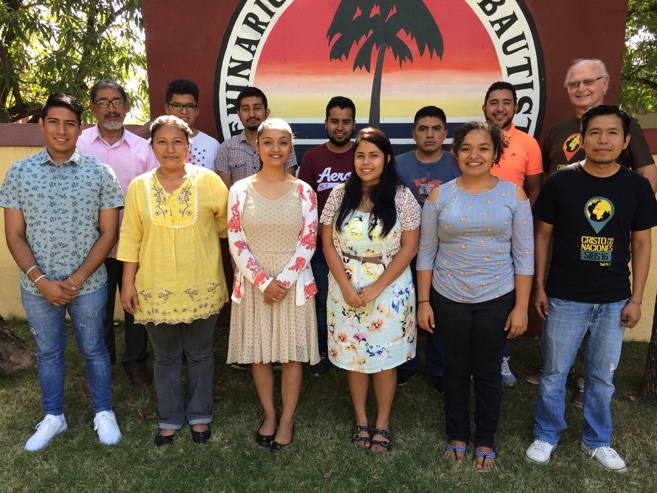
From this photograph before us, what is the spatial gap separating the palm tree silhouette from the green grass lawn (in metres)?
2.77

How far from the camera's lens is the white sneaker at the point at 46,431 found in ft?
9.87

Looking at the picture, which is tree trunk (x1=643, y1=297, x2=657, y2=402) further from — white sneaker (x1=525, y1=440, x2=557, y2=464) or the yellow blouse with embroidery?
the yellow blouse with embroidery

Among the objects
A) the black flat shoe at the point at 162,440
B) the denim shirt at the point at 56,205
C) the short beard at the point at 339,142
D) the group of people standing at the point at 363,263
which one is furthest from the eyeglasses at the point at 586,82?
the black flat shoe at the point at 162,440

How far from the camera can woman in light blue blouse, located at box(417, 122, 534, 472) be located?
2625mm

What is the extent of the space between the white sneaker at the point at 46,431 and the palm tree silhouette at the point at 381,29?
3.43m

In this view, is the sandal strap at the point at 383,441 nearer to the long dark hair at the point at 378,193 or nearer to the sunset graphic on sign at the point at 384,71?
the long dark hair at the point at 378,193

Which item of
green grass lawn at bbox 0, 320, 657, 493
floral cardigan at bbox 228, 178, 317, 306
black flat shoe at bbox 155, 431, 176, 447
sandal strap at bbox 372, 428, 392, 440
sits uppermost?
floral cardigan at bbox 228, 178, 317, 306

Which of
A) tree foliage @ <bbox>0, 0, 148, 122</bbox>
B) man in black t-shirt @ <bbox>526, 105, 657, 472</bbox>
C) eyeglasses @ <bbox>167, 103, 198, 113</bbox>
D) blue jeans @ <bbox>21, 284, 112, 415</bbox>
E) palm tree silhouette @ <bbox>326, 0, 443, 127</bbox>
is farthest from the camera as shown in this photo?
tree foliage @ <bbox>0, 0, 148, 122</bbox>

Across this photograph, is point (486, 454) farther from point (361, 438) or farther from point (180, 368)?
point (180, 368)

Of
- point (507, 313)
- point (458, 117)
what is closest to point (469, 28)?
point (458, 117)

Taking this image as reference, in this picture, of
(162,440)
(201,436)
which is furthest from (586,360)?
(162,440)

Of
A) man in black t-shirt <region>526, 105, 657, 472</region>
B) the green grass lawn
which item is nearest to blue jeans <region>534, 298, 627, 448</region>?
man in black t-shirt <region>526, 105, 657, 472</region>

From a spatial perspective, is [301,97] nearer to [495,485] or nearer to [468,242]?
[468,242]

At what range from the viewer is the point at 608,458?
2.83 m
